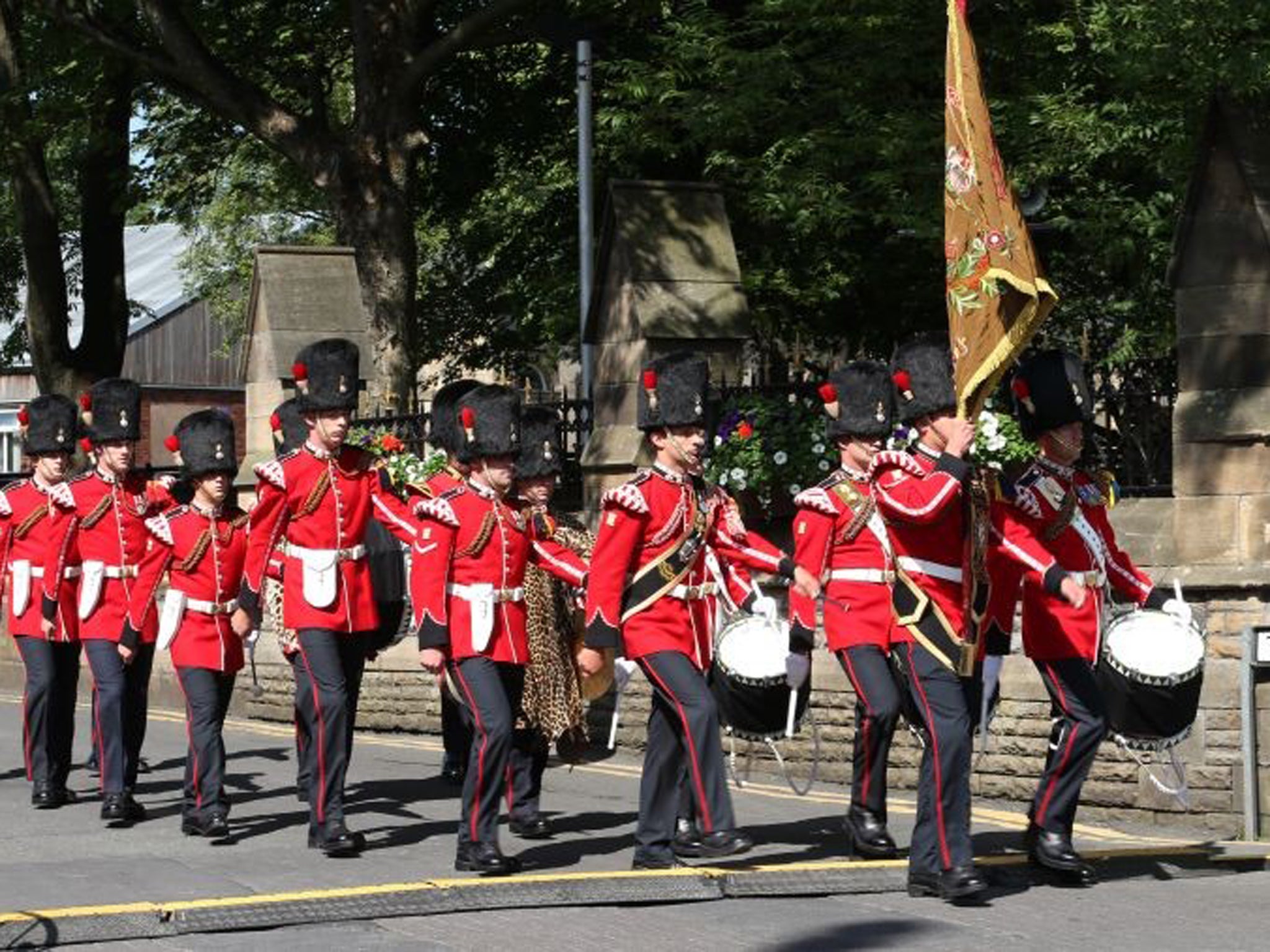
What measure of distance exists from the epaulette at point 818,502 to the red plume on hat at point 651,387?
3.03ft

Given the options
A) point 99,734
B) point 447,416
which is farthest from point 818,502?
point 99,734

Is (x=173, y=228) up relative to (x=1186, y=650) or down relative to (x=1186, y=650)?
up

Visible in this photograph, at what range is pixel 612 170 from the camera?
27016 mm

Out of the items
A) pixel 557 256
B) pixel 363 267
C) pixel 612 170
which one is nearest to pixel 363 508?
pixel 363 267

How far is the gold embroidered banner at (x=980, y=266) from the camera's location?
10344 mm

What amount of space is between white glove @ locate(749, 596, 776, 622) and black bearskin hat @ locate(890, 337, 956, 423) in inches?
49.6

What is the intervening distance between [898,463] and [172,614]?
446 centimetres

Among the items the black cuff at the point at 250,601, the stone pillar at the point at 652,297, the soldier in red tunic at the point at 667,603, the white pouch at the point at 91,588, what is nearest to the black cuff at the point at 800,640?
the soldier in red tunic at the point at 667,603

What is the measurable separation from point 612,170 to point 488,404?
50.0 ft

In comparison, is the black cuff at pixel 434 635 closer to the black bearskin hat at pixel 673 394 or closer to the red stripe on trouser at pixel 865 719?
the black bearskin hat at pixel 673 394

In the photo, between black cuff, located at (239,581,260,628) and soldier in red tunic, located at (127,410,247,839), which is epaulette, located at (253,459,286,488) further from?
soldier in red tunic, located at (127,410,247,839)

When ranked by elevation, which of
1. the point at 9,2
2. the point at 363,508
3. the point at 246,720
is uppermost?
the point at 9,2

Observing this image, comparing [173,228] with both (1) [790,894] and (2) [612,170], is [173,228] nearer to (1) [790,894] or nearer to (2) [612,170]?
(2) [612,170]

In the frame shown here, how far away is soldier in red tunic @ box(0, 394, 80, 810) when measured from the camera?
1510cm
